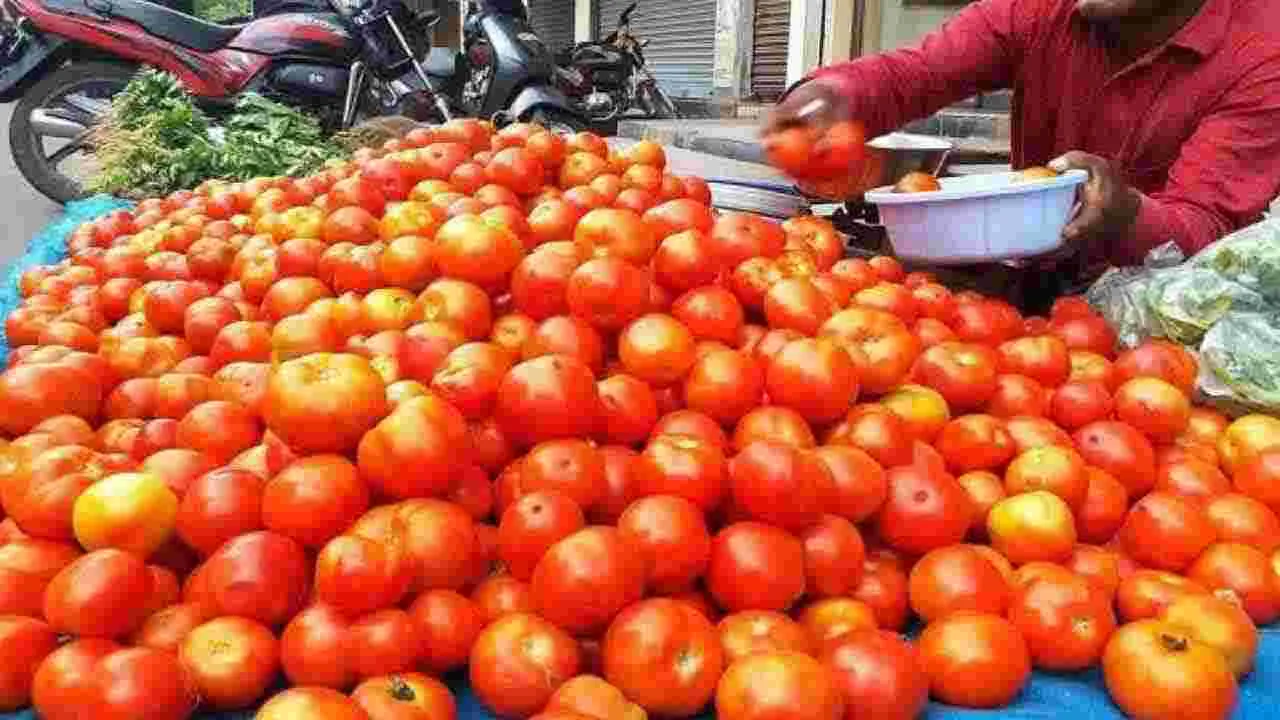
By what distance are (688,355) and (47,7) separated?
656 centimetres

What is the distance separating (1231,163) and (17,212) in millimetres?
7159

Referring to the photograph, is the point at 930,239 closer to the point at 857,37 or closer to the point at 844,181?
the point at 844,181

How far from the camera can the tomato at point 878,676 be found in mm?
1269

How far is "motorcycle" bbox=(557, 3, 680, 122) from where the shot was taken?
11.1 meters

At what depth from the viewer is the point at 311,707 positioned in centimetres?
115

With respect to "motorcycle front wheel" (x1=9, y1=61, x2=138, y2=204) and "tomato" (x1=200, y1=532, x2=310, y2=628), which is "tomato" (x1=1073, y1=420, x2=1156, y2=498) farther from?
"motorcycle front wheel" (x1=9, y1=61, x2=138, y2=204)

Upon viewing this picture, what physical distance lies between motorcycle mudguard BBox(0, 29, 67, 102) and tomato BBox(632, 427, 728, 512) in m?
6.66

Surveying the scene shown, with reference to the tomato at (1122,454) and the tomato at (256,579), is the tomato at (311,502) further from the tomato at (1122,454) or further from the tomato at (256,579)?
the tomato at (1122,454)

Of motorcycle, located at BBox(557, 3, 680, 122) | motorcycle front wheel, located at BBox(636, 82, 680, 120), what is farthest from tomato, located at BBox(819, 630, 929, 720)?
motorcycle front wheel, located at BBox(636, 82, 680, 120)

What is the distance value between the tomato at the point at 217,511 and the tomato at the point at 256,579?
4 centimetres

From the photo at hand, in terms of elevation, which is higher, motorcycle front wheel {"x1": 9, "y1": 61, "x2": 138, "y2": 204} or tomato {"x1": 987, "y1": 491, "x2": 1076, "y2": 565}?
tomato {"x1": 987, "y1": 491, "x2": 1076, "y2": 565}

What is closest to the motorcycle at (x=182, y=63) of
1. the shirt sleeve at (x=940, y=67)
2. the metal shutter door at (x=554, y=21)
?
the shirt sleeve at (x=940, y=67)

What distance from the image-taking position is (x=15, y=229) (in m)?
6.57

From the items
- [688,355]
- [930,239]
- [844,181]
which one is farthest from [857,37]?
[688,355]
